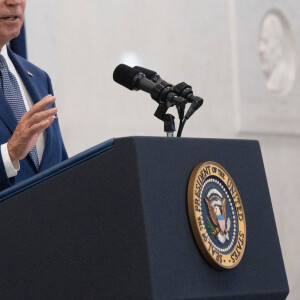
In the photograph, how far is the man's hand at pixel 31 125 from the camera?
6.63ft

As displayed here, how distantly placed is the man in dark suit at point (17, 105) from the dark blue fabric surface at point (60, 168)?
15 cm

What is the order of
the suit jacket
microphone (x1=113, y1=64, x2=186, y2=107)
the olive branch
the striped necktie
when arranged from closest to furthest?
the olive branch → microphone (x1=113, y1=64, x2=186, y2=107) → the suit jacket → the striped necktie

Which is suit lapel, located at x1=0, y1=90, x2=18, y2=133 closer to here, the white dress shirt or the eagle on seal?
the white dress shirt

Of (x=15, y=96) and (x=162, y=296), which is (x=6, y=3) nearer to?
(x=15, y=96)

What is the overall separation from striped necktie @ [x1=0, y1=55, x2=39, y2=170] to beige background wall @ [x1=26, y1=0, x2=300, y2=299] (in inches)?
81.0

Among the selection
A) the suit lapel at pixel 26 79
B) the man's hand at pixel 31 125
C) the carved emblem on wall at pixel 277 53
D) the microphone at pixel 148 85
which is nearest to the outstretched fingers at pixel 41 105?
the man's hand at pixel 31 125

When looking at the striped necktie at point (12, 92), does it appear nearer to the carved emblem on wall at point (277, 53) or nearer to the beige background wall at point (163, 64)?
the beige background wall at point (163, 64)

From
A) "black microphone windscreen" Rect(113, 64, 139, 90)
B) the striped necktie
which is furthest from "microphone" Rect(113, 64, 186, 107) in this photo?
the striped necktie

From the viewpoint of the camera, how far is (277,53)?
693 centimetres

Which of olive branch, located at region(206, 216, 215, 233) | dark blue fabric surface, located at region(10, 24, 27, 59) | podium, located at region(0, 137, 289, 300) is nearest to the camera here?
podium, located at region(0, 137, 289, 300)

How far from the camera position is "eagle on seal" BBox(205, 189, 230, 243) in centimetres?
196

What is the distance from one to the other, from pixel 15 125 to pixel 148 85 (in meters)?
0.51

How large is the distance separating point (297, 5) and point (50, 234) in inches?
216

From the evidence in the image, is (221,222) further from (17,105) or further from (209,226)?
(17,105)
